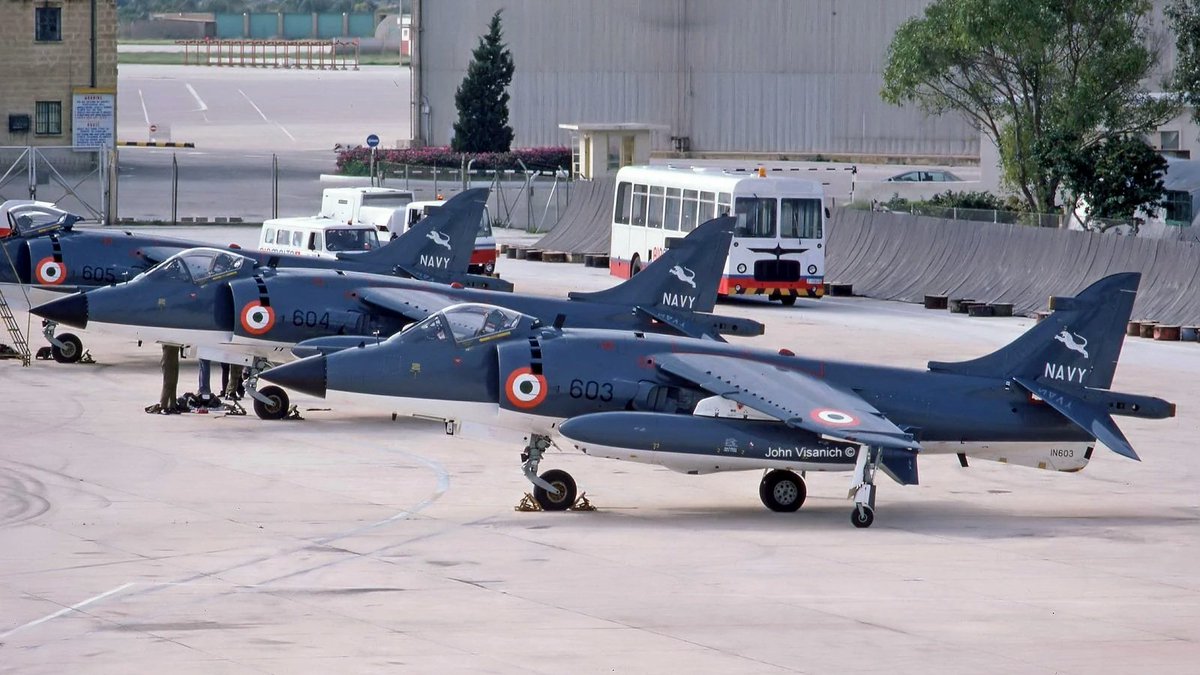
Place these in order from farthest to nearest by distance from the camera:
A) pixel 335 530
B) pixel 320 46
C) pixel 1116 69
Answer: pixel 320 46 → pixel 1116 69 → pixel 335 530

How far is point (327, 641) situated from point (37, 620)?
8.16ft

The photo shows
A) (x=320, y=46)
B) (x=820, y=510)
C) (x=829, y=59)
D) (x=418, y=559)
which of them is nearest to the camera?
(x=418, y=559)

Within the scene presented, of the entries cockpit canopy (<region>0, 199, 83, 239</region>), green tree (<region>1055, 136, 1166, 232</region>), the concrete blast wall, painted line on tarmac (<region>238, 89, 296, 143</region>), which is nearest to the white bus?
the concrete blast wall

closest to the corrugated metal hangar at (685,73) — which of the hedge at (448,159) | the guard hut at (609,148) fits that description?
the hedge at (448,159)

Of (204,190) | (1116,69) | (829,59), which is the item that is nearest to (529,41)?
(829,59)

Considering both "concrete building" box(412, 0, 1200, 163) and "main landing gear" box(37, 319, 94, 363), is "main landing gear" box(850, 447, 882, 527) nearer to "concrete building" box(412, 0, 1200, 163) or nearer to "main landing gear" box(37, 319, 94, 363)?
"main landing gear" box(37, 319, 94, 363)

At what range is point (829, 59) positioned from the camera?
263 feet

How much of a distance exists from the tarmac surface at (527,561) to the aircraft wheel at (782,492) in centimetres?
25

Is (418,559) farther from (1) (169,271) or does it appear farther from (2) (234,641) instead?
(1) (169,271)

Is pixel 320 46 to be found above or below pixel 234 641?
above

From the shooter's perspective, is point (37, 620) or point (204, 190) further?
point (204, 190)

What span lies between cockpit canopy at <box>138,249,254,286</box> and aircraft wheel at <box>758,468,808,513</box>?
33.9 ft

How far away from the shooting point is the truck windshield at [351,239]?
125 feet

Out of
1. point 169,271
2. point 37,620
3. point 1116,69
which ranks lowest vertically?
point 37,620
